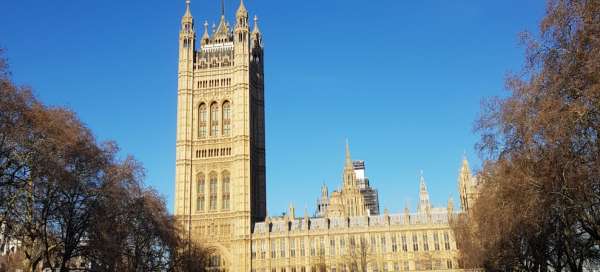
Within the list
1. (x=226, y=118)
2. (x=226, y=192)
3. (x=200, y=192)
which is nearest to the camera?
(x=226, y=192)

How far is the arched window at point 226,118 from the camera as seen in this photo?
3935 inches

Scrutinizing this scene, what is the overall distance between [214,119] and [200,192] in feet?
41.9

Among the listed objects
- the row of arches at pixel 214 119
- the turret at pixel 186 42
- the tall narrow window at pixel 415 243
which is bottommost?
the tall narrow window at pixel 415 243

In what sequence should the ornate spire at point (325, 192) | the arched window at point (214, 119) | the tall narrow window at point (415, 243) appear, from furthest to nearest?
1. the ornate spire at point (325, 192)
2. the arched window at point (214, 119)
3. the tall narrow window at point (415, 243)

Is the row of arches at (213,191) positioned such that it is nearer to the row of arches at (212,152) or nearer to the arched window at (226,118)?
the row of arches at (212,152)

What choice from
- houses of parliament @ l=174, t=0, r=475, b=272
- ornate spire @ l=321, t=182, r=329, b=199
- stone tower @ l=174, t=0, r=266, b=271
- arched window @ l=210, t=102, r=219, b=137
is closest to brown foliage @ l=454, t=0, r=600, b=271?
houses of parliament @ l=174, t=0, r=475, b=272

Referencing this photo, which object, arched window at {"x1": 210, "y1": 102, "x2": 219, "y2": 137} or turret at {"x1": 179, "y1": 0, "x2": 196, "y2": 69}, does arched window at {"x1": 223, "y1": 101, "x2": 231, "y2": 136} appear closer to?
arched window at {"x1": 210, "y1": 102, "x2": 219, "y2": 137}

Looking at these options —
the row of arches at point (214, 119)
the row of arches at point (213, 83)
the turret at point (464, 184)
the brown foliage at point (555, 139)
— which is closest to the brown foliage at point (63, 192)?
the brown foliage at point (555, 139)

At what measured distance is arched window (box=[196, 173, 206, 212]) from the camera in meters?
96.6

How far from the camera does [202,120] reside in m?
101

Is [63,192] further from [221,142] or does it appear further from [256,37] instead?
[256,37]

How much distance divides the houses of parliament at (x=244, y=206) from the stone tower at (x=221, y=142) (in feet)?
0.54

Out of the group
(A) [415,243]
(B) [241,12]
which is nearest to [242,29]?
(B) [241,12]

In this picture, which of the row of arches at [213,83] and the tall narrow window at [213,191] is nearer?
the tall narrow window at [213,191]
